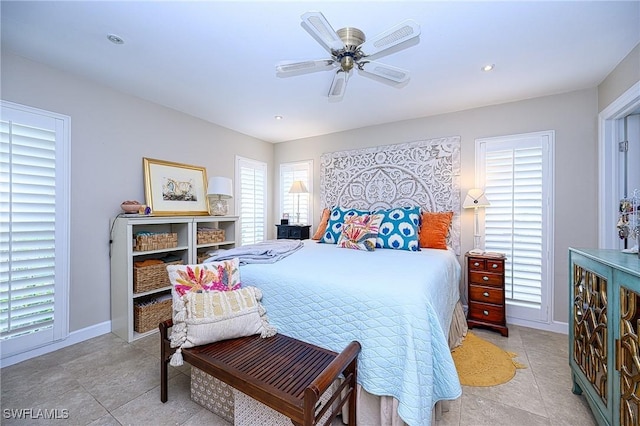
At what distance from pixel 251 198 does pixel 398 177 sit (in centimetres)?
234

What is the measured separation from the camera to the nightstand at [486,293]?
2.70 metres

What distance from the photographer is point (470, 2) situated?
1569 millimetres

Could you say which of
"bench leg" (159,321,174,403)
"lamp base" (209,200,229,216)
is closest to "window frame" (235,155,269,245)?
"lamp base" (209,200,229,216)

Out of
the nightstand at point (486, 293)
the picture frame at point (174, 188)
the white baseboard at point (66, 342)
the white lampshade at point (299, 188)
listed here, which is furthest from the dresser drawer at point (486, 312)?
the white baseboard at point (66, 342)

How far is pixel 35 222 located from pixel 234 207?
2167 mm

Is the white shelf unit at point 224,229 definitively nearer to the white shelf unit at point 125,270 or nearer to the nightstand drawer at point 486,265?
the white shelf unit at point 125,270

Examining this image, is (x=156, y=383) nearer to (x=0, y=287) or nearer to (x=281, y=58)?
(x=0, y=287)

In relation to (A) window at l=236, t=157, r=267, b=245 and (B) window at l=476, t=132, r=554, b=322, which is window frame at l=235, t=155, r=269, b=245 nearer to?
(A) window at l=236, t=157, r=267, b=245

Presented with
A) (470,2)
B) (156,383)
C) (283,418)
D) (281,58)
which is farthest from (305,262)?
(470,2)

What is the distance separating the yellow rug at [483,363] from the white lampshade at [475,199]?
136 cm

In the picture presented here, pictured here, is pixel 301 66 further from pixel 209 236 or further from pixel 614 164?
pixel 614 164

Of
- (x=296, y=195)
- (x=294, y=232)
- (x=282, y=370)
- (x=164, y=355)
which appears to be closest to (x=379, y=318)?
(x=282, y=370)

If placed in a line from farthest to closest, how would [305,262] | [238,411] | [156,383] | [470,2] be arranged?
[305,262] → [156,383] → [470,2] → [238,411]

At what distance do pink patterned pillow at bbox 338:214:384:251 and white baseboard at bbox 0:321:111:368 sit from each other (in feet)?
8.32
